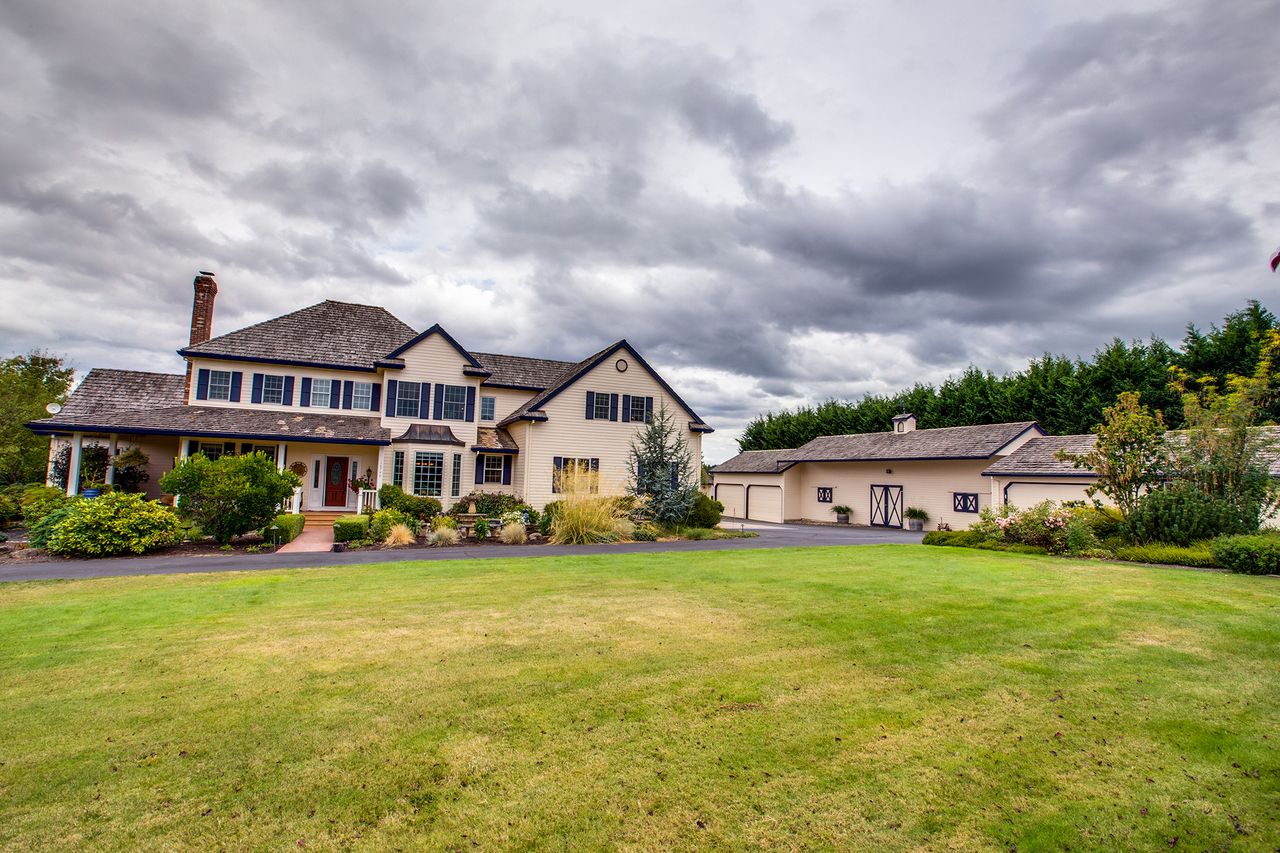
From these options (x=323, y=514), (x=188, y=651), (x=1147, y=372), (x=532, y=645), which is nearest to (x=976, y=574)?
(x=532, y=645)

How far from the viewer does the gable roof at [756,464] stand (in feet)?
123

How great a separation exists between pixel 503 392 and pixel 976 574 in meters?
22.7

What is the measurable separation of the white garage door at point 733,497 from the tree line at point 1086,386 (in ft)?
35.3

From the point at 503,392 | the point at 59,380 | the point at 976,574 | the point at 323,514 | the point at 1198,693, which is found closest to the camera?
the point at 1198,693

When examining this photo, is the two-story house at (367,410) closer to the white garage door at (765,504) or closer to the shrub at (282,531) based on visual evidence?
the shrub at (282,531)

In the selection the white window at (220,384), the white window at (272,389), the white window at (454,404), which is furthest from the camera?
the white window at (454,404)

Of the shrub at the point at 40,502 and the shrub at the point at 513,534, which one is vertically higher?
the shrub at the point at 40,502

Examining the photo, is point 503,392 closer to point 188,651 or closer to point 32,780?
point 188,651

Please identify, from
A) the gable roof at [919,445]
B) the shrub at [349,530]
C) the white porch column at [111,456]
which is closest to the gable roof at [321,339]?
the white porch column at [111,456]

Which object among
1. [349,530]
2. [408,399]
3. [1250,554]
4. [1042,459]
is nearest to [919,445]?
[1042,459]

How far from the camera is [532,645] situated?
22.0 feet

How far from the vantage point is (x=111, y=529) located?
14859 millimetres

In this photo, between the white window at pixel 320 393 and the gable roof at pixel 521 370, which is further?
the gable roof at pixel 521 370

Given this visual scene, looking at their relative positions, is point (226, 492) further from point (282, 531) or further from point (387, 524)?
point (387, 524)
